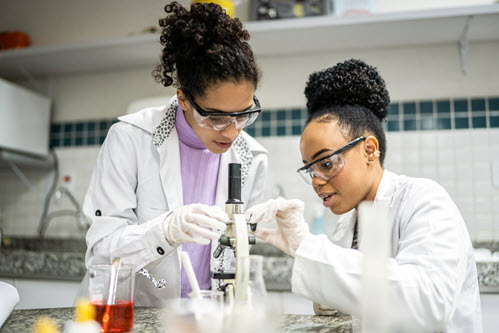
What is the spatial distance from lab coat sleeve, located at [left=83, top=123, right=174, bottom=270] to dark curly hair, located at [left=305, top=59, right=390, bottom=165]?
610 mm

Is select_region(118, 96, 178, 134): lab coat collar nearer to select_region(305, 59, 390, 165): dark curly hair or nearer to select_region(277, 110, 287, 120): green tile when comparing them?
select_region(305, 59, 390, 165): dark curly hair

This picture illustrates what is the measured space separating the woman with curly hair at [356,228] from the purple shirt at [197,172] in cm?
41

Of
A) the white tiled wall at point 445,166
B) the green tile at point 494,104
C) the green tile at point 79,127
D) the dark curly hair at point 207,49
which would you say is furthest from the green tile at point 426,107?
the green tile at point 79,127

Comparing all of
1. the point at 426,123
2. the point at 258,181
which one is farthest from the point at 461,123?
the point at 258,181

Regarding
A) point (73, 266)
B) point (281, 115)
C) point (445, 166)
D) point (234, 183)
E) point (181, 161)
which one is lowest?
point (73, 266)

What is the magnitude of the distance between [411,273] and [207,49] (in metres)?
0.82

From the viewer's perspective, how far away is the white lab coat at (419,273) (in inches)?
38.4

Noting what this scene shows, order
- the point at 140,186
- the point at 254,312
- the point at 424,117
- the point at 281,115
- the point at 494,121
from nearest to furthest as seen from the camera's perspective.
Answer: the point at 254,312 → the point at 140,186 → the point at 494,121 → the point at 424,117 → the point at 281,115

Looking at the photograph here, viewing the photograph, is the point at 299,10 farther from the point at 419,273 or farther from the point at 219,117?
the point at 419,273

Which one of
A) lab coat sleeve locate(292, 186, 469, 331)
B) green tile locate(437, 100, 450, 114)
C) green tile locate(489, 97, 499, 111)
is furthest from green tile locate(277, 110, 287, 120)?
lab coat sleeve locate(292, 186, 469, 331)

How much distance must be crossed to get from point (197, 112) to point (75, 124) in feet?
8.39

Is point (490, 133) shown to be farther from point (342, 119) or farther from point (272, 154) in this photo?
point (342, 119)

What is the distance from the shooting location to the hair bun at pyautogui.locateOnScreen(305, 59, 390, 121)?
147cm

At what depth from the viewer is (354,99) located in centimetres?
148
